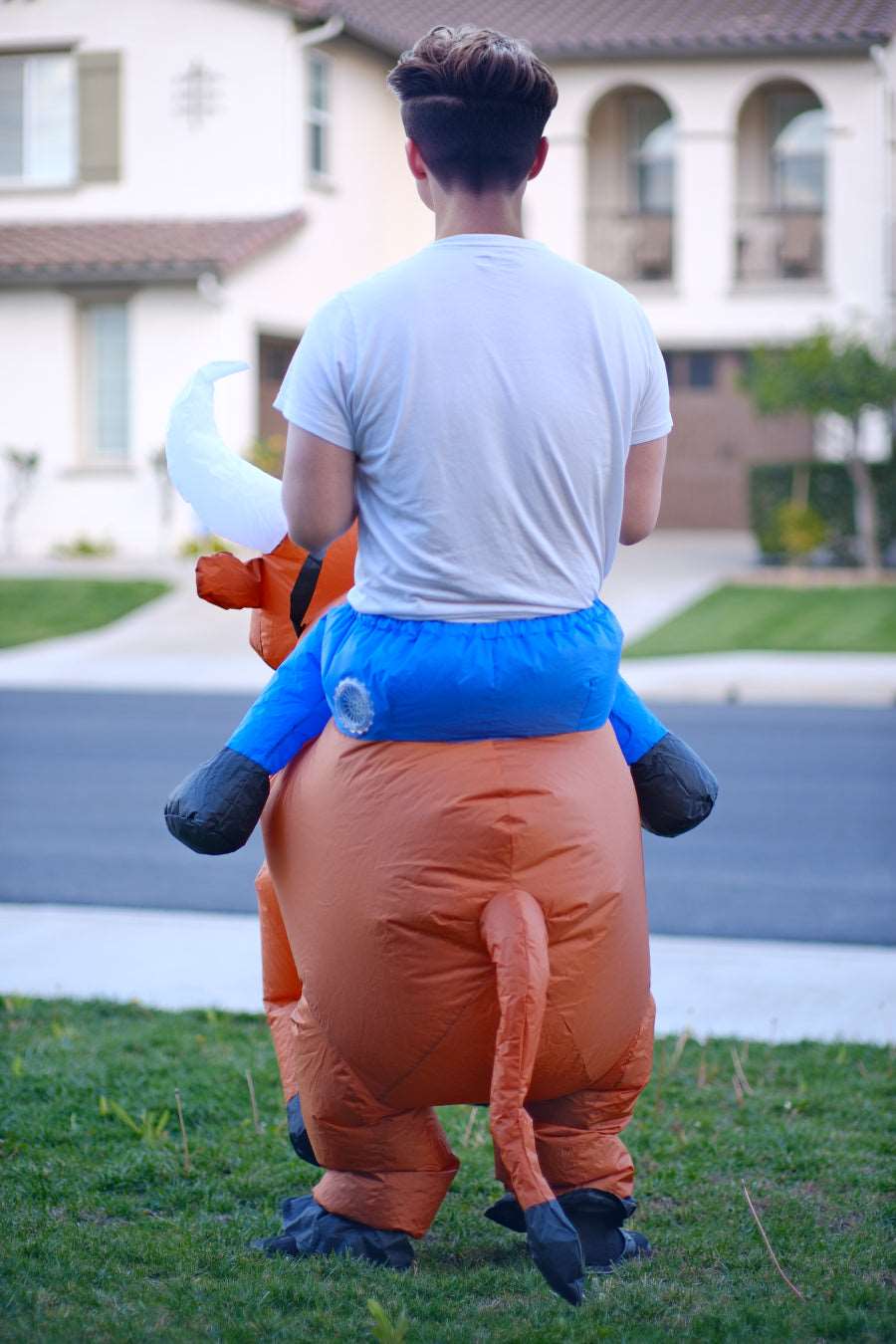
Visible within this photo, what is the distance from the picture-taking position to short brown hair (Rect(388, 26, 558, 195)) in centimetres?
301

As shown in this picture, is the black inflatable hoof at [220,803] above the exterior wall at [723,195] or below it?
below

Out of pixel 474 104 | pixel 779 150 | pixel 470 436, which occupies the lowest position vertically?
pixel 470 436

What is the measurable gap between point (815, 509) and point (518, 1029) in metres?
18.1

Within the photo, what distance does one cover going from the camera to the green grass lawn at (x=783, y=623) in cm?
1630

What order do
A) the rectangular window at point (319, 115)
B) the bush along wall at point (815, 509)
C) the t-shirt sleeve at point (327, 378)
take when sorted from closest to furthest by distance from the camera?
1. the t-shirt sleeve at point (327, 378)
2. the bush along wall at point (815, 509)
3. the rectangular window at point (319, 115)

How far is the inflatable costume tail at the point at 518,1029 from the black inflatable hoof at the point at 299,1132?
55 cm

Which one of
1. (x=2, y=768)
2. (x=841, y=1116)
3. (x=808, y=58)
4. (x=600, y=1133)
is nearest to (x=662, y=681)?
(x=2, y=768)

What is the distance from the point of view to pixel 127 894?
295 inches

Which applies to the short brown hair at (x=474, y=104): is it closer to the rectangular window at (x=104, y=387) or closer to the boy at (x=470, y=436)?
the boy at (x=470, y=436)

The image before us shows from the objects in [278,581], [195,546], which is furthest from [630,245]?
[278,581]

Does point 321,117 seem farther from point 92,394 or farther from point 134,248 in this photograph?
point 92,394

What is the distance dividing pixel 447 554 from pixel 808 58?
23281 millimetres

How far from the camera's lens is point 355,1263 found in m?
3.39

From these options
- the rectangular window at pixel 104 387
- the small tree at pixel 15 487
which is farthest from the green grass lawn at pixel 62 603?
the rectangular window at pixel 104 387
